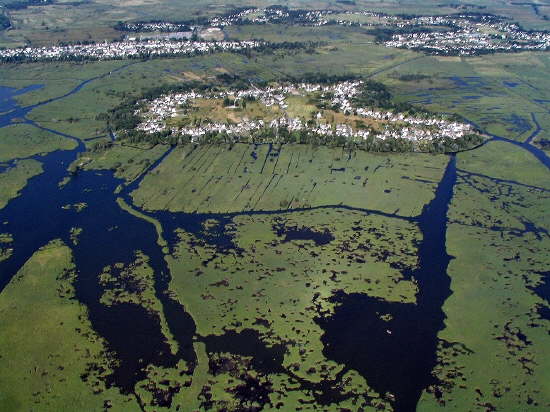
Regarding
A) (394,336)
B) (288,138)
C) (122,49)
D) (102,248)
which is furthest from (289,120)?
(122,49)

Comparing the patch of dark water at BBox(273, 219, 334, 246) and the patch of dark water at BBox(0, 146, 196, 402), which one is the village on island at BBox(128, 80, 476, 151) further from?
the patch of dark water at BBox(273, 219, 334, 246)

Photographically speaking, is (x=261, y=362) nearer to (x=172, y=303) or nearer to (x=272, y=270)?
(x=172, y=303)

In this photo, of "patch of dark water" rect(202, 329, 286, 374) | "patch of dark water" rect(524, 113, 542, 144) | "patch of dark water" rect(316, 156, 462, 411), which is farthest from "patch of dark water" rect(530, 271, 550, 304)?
"patch of dark water" rect(524, 113, 542, 144)

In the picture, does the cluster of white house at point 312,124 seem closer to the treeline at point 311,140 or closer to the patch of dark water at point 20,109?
the treeline at point 311,140

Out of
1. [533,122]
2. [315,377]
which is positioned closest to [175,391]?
[315,377]

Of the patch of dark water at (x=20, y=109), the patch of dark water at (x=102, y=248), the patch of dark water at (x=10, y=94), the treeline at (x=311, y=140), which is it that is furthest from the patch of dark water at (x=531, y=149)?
the patch of dark water at (x=10, y=94)

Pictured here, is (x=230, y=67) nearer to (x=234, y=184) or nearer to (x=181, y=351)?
(x=234, y=184)
